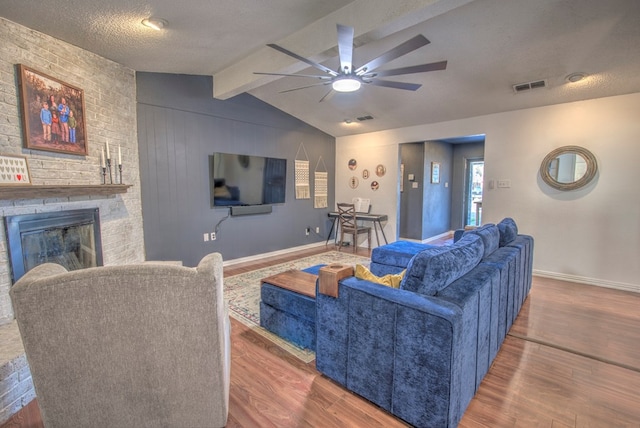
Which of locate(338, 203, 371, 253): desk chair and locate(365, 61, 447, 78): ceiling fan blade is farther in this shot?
locate(338, 203, 371, 253): desk chair

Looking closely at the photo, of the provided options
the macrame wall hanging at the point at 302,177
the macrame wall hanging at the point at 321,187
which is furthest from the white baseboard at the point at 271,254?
the macrame wall hanging at the point at 302,177

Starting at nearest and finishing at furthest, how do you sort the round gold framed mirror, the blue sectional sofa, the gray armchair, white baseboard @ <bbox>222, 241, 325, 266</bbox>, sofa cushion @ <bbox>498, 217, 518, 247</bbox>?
the gray armchair < the blue sectional sofa < sofa cushion @ <bbox>498, 217, 518, 247</bbox> < the round gold framed mirror < white baseboard @ <bbox>222, 241, 325, 266</bbox>

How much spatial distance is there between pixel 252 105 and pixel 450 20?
306 cm

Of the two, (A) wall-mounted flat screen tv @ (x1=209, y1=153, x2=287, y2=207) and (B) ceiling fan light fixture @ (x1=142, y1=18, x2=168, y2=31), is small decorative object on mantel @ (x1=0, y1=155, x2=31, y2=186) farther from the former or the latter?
(A) wall-mounted flat screen tv @ (x1=209, y1=153, x2=287, y2=207)

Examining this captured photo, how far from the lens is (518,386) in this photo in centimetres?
184

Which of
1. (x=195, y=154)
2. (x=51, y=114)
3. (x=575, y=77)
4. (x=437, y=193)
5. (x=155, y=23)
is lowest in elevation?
(x=437, y=193)

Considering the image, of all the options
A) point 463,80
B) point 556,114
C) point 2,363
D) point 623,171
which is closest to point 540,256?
point 623,171

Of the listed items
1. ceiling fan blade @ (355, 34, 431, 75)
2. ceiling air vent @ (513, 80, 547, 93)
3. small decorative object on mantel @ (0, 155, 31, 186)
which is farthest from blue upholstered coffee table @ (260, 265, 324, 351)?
ceiling air vent @ (513, 80, 547, 93)

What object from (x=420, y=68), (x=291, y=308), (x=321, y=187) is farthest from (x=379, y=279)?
(x=321, y=187)

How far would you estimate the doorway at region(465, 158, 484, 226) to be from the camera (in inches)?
285

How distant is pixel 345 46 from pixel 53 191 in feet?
8.15

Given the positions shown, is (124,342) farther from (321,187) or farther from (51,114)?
(321,187)

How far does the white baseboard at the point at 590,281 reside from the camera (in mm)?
3498

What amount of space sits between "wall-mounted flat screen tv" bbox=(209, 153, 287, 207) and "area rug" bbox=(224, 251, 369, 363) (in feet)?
3.72
